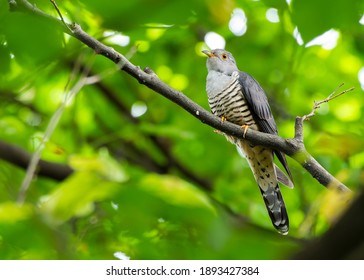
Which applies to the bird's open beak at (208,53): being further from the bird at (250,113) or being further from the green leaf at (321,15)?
the green leaf at (321,15)

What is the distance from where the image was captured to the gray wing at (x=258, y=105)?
11.2 ft

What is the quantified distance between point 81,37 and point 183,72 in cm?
296

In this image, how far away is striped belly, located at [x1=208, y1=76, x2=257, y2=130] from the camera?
11.6 ft

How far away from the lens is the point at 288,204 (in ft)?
14.4

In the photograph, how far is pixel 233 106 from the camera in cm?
357

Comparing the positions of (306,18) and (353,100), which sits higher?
(353,100)

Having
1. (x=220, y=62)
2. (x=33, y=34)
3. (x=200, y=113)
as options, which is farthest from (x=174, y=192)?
(x=220, y=62)

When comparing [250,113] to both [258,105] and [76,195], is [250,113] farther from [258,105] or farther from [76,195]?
[76,195]

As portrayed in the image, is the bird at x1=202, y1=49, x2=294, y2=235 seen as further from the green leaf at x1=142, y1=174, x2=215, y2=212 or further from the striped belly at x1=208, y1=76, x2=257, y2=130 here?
the green leaf at x1=142, y1=174, x2=215, y2=212

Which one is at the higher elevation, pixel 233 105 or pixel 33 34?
pixel 233 105

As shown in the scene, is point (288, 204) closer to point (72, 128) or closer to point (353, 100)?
point (353, 100)

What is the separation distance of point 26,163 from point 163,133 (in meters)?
0.86

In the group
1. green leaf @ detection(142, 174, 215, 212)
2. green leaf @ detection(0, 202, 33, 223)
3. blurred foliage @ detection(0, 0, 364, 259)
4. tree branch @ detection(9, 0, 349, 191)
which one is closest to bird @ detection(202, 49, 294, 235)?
blurred foliage @ detection(0, 0, 364, 259)

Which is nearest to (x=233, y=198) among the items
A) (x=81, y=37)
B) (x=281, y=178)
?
(x=281, y=178)
